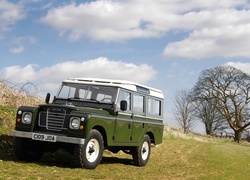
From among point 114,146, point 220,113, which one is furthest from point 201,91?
point 114,146

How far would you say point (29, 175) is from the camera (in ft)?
27.4

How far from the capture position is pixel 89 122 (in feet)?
32.2

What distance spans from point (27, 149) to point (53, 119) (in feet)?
3.97

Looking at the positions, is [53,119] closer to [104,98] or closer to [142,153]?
[104,98]

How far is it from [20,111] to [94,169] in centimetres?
236

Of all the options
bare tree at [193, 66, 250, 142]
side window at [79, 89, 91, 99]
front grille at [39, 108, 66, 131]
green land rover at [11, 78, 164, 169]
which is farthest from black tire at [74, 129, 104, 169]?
bare tree at [193, 66, 250, 142]

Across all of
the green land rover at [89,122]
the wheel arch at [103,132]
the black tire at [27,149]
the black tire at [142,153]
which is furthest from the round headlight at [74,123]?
the black tire at [142,153]

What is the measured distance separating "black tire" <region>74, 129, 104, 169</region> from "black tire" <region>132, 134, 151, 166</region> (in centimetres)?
263

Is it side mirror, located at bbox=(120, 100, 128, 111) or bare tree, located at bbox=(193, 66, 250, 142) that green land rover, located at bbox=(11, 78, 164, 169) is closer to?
side mirror, located at bbox=(120, 100, 128, 111)

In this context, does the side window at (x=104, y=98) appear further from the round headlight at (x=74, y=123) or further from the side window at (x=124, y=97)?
the round headlight at (x=74, y=123)

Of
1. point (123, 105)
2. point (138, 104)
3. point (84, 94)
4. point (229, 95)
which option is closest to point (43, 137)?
point (84, 94)

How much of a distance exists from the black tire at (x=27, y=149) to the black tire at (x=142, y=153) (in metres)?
3.12

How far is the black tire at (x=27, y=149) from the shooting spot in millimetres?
10469

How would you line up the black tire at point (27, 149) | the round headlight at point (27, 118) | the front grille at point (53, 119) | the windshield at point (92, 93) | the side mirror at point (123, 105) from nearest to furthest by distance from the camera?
the front grille at point (53, 119), the round headlight at point (27, 118), the black tire at point (27, 149), the side mirror at point (123, 105), the windshield at point (92, 93)
